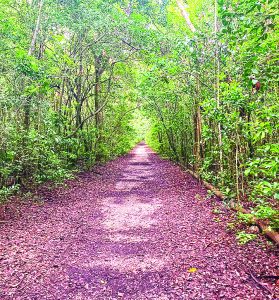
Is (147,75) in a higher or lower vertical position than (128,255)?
higher

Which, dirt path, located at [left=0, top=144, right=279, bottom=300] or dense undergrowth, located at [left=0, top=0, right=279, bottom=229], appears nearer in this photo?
dirt path, located at [left=0, top=144, right=279, bottom=300]

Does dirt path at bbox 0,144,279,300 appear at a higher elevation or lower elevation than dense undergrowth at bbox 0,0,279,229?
lower

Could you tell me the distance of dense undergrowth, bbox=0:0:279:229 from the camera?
6062 millimetres

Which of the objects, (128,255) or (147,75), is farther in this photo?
(147,75)

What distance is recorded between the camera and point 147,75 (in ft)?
28.2

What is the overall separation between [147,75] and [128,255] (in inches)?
216

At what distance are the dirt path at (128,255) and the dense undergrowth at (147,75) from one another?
886 mm

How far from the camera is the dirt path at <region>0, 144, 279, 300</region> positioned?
12.5 ft

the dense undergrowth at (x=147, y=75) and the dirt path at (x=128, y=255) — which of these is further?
the dense undergrowth at (x=147, y=75)

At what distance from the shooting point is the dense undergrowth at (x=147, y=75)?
6.06 m

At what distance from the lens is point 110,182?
12.7m

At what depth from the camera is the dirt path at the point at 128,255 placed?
3.81 m

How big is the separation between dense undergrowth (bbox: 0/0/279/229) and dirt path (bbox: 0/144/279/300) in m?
0.89

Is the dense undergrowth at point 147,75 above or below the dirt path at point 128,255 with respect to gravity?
above
